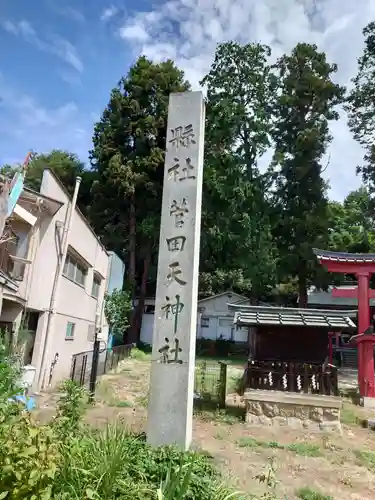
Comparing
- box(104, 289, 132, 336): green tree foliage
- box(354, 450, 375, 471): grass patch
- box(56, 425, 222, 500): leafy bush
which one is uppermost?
box(104, 289, 132, 336): green tree foliage

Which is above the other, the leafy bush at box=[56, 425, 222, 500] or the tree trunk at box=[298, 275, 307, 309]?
the tree trunk at box=[298, 275, 307, 309]

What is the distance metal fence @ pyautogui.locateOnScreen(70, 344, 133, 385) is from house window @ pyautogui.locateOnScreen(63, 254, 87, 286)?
3.00 meters

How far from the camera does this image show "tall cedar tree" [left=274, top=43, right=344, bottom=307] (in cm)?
2709

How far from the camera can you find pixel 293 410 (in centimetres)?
1009

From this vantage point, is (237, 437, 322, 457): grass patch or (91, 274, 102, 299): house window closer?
(237, 437, 322, 457): grass patch

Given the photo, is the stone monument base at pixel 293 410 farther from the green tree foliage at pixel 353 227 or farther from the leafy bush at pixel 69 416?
the green tree foliage at pixel 353 227

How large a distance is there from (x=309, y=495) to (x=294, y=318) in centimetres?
595

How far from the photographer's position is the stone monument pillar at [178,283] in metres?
5.69

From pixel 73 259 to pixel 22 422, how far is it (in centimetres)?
1221

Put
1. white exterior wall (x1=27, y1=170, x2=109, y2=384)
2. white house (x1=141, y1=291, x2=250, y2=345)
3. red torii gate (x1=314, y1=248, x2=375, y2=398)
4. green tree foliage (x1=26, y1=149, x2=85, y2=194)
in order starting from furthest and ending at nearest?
white house (x1=141, y1=291, x2=250, y2=345) < green tree foliage (x1=26, y1=149, x2=85, y2=194) < red torii gate (x1=314, y1=248, x2=375, y2=398) < white exterior wall (x1=27, y1=170, x2=109, y2=384)

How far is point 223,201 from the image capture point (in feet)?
94.0

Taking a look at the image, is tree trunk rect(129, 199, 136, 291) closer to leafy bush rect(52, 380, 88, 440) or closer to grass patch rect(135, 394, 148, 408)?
grass patch rect(135, 394, 148, 408)

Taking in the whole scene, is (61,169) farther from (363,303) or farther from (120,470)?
(120,470)

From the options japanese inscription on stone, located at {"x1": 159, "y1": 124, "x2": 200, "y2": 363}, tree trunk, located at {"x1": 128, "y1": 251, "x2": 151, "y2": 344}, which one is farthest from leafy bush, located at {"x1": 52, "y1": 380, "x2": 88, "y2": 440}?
tree trunk, located at {"x1": 128, "y1": 251, "x2": 151, "y2": 344}
